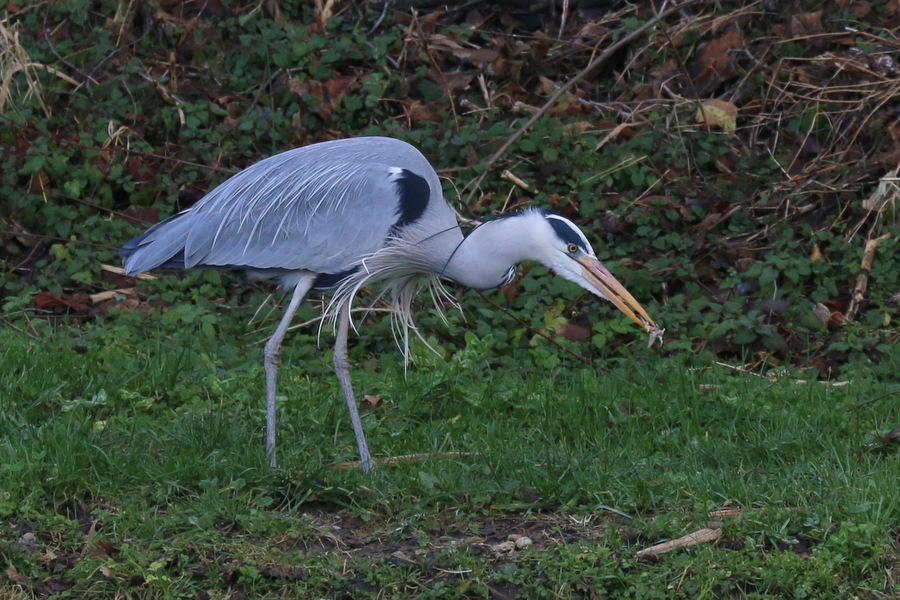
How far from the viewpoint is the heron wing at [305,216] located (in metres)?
5.36

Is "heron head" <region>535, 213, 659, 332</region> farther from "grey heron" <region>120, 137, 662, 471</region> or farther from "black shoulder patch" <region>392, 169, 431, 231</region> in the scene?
"black shoulder patch" <region>392, 169, 431, 231</region>

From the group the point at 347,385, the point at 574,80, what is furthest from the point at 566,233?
the point at 574,80

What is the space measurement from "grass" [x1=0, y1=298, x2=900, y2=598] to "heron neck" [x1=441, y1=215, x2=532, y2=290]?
72 cm

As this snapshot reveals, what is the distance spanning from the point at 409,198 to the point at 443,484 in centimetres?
141

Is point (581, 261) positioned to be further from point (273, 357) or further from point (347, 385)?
A: point (273, 357)

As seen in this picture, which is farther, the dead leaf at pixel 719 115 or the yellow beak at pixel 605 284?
the dead leaf at pixel 719 115

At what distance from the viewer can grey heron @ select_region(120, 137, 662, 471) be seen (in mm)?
5246

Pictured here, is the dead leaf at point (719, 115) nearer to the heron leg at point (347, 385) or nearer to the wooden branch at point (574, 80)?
the wooden branch at point (574, 80)

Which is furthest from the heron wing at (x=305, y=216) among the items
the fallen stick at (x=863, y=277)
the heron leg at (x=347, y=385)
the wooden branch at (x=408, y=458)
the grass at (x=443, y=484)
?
the fallen stick at (x=863, y=277)

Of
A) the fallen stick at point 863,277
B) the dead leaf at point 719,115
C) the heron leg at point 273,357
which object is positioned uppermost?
the heron leg at point 273,357

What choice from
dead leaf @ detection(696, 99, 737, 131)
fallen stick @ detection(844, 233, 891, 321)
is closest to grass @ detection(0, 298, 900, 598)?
fallen stick @ detection(844, 233, 891, 321)

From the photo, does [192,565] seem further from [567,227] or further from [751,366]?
[751,366]

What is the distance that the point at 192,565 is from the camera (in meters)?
4.16

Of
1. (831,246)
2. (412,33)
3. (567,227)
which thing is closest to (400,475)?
(567,227)
